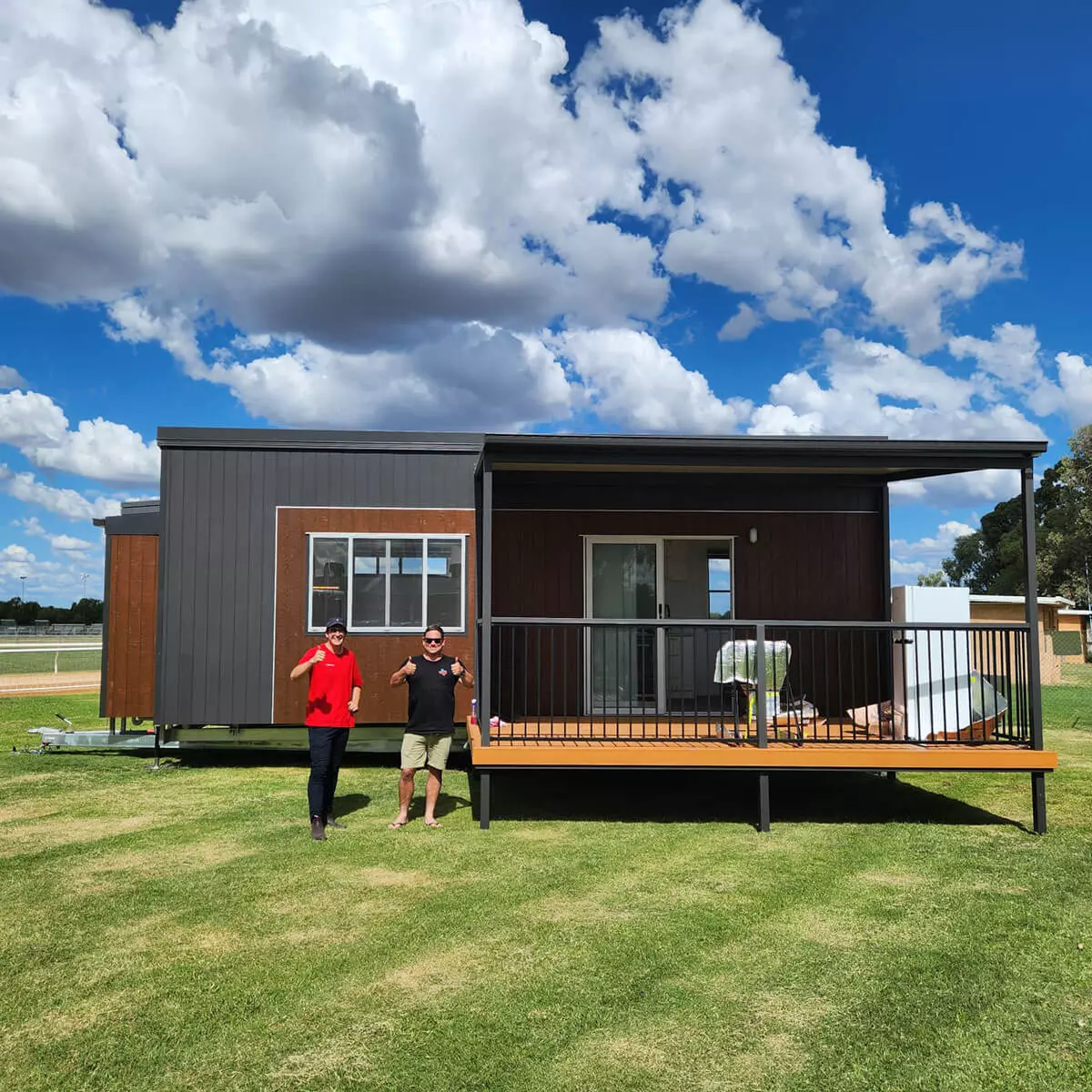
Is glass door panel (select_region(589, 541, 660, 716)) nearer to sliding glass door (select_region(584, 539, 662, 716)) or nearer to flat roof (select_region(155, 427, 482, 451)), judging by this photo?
sliding glass door (select_region(584, 539, 662, 716))

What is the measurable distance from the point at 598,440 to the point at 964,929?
13.1 ft

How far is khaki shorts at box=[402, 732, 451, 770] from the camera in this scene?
7.09 metres

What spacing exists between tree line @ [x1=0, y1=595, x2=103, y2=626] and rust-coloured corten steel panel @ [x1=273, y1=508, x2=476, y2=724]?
69.0 meters

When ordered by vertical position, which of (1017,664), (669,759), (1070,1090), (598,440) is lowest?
(1070,1090)

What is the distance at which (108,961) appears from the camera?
174 inches

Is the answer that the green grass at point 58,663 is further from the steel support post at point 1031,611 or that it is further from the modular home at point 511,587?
the steel support post at point 1031,611

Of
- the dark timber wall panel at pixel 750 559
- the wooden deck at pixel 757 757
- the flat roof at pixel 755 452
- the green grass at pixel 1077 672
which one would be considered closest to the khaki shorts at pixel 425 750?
the wooden deck at pixel 757 757

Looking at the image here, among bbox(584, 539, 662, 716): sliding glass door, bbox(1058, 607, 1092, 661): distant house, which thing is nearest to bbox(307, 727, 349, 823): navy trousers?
bbox(584, 539, 662, 716): sliding glass door

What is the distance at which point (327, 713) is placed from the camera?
6805mm

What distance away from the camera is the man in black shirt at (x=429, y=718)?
7.07 metres

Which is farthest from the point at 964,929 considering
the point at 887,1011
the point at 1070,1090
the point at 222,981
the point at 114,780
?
the point at 114,780

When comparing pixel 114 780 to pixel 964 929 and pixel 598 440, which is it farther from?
pixel 964 929

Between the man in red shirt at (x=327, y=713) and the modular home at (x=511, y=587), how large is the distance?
136cm

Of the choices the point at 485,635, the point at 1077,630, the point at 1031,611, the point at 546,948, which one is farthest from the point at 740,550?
the point at 1077,630
